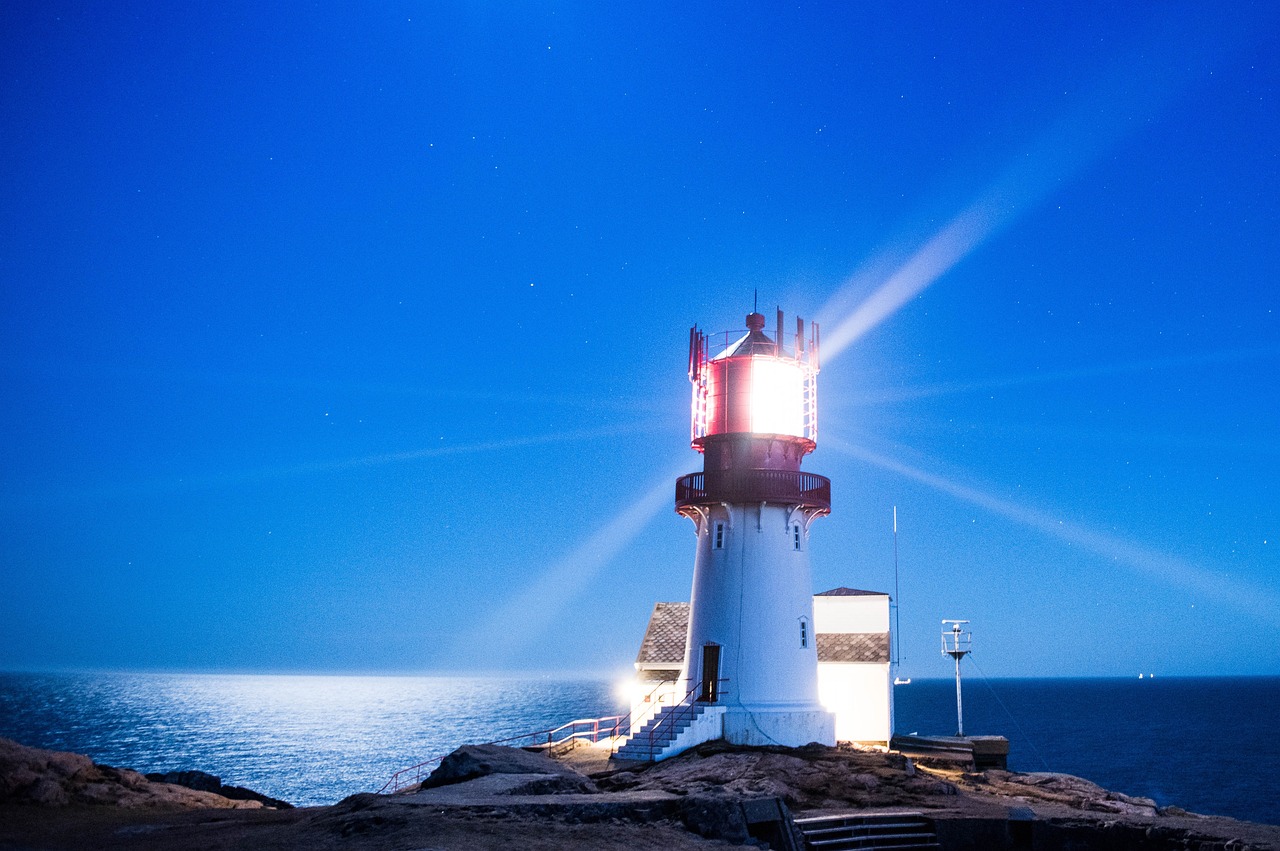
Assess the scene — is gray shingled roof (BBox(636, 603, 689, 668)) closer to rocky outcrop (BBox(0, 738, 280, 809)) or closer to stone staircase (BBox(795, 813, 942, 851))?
stone staircase (BBox(795, 813, 942, 851))

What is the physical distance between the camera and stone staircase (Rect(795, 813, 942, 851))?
2053cm

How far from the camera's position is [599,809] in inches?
675

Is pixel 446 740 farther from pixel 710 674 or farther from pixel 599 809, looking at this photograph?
pixel 599 809

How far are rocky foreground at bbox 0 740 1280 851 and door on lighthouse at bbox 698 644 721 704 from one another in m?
1.83

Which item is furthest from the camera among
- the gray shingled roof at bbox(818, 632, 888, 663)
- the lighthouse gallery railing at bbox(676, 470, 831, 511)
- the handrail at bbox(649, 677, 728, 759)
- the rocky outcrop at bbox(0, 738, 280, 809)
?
the gray shingled roof at bbox(818, 632, 888, 663)

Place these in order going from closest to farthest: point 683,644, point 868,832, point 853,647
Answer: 1. point 868,832
2. point 853,647
3. point 683,644

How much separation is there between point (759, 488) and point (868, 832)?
1165 cm

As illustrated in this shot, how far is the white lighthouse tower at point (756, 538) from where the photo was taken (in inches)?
1173

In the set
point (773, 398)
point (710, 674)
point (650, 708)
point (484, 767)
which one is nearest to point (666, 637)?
point (650, 708)

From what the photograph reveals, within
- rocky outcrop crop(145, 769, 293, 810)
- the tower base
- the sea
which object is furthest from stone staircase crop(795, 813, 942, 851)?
the sea

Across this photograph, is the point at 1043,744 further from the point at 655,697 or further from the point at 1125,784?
the point at 655,697

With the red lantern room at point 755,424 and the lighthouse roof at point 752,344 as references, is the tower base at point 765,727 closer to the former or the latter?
the red lantern room at point 755,424

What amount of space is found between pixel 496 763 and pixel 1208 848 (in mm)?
14192

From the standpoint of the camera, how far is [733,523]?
31000 millimetres
